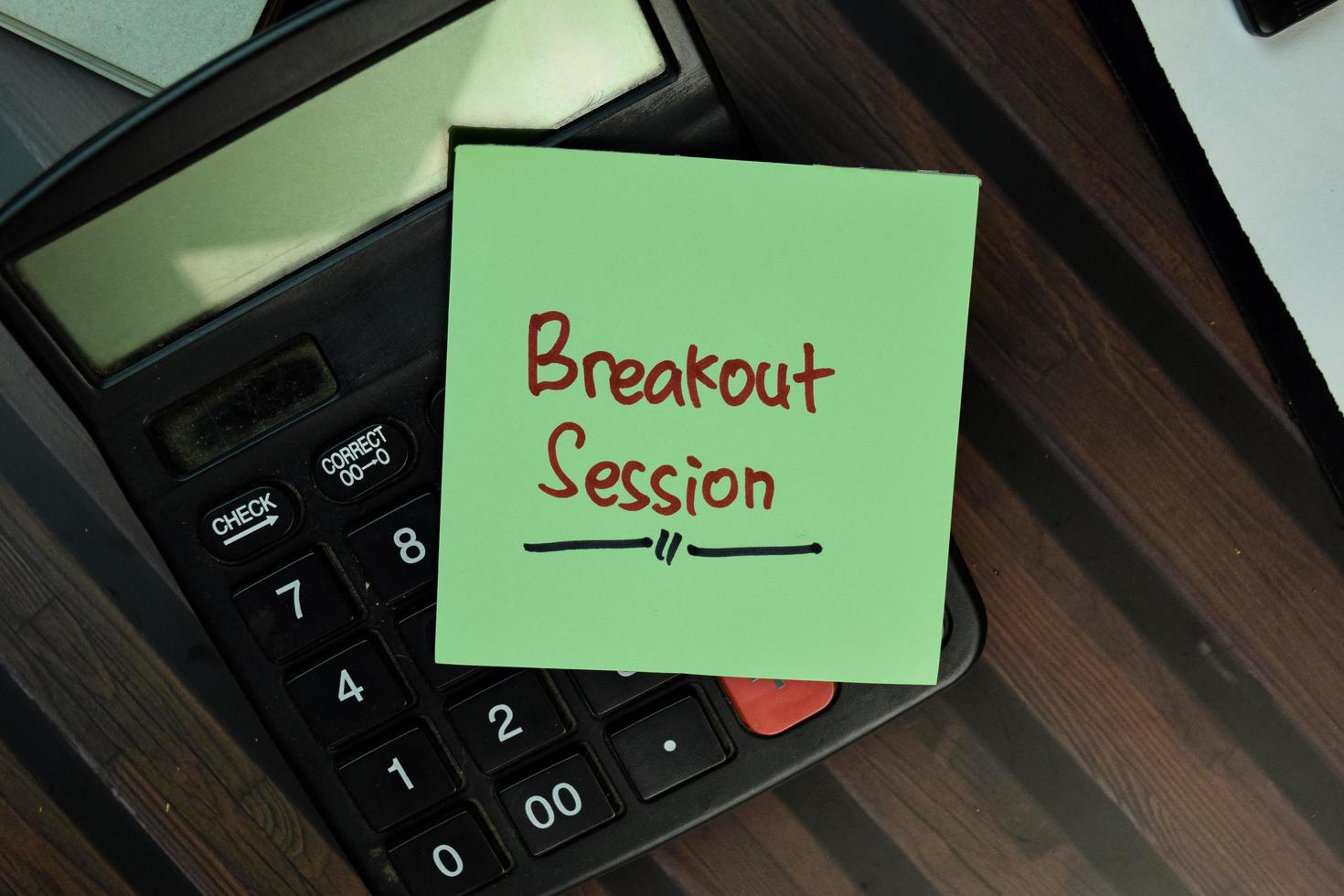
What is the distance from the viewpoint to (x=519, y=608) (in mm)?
261

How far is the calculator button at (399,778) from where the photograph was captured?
10.2 inches

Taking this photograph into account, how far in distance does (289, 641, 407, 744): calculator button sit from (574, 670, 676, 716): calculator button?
0.17 feet

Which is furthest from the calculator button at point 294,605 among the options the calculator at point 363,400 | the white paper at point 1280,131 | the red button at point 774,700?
the white paper at point 1280,131

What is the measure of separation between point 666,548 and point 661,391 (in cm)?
4

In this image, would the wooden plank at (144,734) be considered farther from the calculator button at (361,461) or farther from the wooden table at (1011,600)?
the calculator button at (361,461)

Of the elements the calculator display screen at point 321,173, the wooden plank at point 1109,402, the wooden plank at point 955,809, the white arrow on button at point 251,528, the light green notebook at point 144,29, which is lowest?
the wooden plank at point 955,809

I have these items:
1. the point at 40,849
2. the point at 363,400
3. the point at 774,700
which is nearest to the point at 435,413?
the point at 363,400

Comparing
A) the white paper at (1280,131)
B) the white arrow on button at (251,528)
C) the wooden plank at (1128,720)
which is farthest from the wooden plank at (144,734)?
the white paper at (1280,131)

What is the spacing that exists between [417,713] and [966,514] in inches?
7.2

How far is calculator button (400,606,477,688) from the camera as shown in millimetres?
258

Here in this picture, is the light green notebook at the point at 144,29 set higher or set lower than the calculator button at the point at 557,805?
higher

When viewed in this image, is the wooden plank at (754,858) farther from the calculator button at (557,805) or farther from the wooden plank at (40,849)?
the wooden plank at (40,849)

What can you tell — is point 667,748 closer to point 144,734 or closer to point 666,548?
point 666,548

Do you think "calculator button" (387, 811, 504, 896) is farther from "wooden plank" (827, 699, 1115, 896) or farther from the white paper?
the white paper
